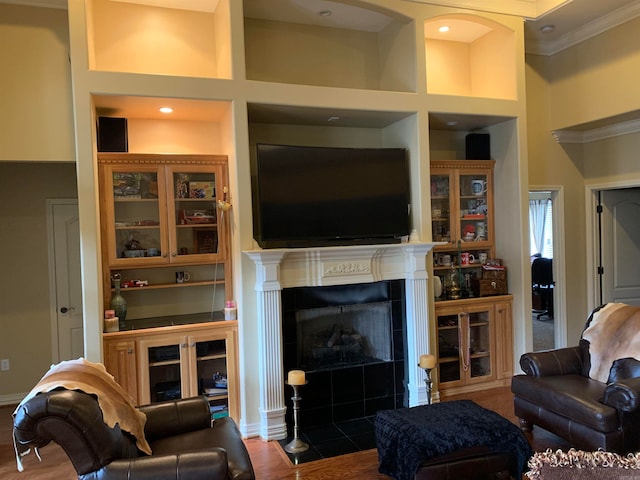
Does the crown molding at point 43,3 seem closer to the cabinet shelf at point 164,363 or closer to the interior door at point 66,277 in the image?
the interior door at point 66,277

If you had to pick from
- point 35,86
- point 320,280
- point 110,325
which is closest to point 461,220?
point 320,280

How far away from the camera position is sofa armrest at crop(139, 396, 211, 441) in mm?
2881

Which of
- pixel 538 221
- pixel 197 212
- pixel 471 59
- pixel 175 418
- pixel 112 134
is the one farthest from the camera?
pixel 538 221

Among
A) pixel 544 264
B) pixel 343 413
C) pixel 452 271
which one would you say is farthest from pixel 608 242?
pixel 343 413

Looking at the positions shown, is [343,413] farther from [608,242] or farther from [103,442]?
[608,242]

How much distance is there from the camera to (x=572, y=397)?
328 centimetres

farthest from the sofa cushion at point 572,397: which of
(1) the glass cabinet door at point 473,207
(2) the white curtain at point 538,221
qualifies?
(2) the white curtain at point 538,221

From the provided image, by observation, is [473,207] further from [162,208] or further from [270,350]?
[162,208]

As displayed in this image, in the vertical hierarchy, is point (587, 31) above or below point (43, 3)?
above

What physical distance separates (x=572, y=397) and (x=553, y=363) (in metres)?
0.52

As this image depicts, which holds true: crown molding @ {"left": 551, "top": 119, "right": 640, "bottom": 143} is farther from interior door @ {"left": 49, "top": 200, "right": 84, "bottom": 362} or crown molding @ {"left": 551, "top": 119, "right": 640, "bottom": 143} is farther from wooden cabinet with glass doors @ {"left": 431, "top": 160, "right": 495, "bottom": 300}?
interior door @ {"left": 49, "top": 200, "right": 84, "bottom": 362}

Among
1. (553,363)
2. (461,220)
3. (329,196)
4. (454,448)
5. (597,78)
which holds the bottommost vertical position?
(454,448)

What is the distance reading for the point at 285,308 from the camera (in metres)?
4.04

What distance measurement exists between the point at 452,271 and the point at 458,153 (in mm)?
1358
